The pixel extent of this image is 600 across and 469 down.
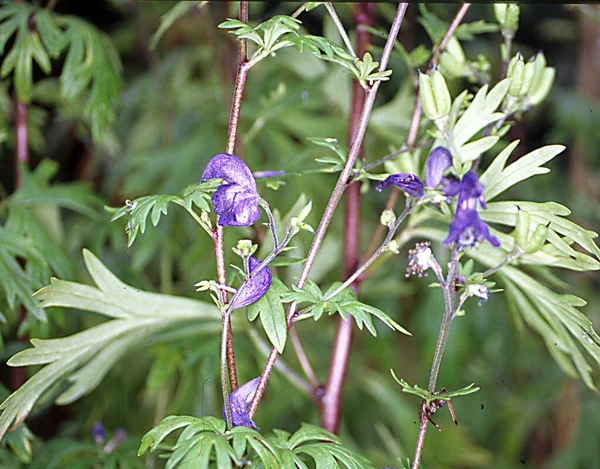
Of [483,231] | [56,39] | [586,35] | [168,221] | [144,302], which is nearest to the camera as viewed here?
[483,231]

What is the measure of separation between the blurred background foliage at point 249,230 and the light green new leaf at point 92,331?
7cm

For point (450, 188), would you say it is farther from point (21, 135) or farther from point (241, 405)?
point (21, 135)

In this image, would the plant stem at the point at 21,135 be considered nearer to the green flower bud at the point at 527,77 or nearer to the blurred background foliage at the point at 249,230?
the blurred background foliage at the point at 249,230

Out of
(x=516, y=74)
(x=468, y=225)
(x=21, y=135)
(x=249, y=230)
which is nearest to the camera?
(x=468, y=225)

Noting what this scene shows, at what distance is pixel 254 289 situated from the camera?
1.38 ft

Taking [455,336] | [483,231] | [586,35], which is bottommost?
[455,336]

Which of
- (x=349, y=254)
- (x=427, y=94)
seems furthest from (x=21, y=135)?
(x=427, y=94)

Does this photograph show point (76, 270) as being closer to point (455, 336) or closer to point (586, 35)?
point (455, 336)

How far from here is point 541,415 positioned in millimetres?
1295

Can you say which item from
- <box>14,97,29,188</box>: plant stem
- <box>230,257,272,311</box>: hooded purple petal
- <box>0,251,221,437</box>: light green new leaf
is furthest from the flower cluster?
<box>14,97,29,188</box>: plant stem

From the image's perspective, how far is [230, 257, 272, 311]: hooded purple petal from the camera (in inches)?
16.4

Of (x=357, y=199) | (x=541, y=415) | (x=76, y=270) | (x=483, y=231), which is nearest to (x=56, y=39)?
(x=76, y=270)

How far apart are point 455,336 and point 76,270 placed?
62 centimetres

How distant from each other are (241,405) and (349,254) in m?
0.27
